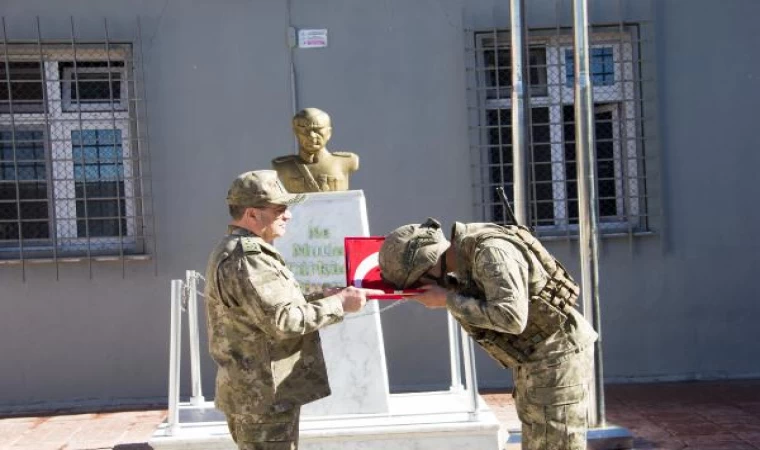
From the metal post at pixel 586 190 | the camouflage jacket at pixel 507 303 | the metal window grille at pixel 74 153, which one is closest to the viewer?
the camouflage jacket at pixel 507 303

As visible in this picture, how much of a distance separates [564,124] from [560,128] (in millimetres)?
46

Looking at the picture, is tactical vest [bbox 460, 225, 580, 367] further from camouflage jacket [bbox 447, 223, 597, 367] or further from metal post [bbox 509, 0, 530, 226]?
metal post [bbox 509, 0, 530, 226]

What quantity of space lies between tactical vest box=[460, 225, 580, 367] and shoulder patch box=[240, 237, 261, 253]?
76 centimetres

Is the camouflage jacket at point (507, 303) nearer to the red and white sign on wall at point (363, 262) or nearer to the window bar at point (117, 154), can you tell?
the red and white sign on wall at point (363, 262)

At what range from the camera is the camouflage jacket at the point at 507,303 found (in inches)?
118

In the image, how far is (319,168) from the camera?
17.7 feet

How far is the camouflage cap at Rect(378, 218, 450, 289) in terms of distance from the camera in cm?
317

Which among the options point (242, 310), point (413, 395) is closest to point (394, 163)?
point (413, 395)

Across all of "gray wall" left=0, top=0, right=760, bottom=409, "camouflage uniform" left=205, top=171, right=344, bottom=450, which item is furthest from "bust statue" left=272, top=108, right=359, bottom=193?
"camouflage uniform" left=205, top=171, right=344, bottom=450

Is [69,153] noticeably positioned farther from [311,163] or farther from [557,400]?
[557,400]

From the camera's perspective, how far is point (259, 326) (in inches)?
128

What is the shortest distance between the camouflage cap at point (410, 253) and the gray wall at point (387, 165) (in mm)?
3917

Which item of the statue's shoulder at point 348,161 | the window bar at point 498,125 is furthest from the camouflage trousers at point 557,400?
the window bar at point 498,125

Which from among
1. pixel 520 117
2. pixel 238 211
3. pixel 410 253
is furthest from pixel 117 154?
pixel 410 253
